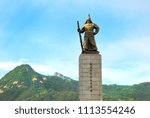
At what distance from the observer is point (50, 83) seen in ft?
499

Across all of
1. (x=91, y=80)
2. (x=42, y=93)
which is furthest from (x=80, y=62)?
(x=42, y=93)

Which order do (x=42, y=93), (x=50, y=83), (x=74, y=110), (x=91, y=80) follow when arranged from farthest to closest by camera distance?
(x=50, y=83) → (x=42, y=93) → (x=91, y=80) → (x=74, y=110)

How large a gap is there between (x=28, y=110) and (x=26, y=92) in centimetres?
12325

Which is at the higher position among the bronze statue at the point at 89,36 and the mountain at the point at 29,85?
the mountain at the point at 29,85

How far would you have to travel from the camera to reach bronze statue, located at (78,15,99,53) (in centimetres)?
1900

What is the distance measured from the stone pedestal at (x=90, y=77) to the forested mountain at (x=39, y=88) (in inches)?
3977

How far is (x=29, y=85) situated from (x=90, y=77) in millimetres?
125667

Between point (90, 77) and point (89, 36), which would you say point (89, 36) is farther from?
point (90, 77)

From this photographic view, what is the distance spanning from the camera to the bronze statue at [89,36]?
1900 cm

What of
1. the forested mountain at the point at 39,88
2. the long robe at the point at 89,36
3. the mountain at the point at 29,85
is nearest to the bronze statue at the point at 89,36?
the long robe at the point at 89,36

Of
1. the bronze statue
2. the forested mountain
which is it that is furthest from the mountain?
the bronze statue

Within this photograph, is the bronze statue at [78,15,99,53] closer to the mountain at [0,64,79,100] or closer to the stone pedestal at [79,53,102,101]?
the stone pedestal at [79,53,102,101]

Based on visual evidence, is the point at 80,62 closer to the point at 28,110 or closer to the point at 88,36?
the point at 88,36

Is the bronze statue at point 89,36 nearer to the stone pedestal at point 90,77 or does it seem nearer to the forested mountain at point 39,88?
the stone pedestal at point 90,77
